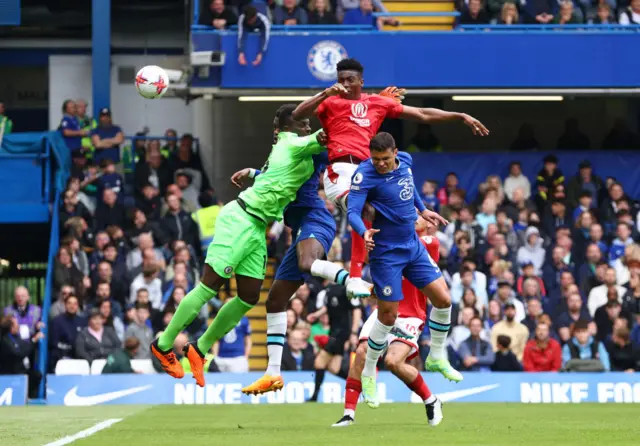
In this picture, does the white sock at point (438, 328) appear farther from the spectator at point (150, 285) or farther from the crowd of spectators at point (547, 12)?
the crowd of spectators at point (547, 12)

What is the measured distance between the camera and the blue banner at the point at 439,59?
24328mm

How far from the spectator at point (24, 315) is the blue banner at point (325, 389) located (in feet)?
6.48

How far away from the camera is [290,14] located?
24.6 metres

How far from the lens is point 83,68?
28.9m

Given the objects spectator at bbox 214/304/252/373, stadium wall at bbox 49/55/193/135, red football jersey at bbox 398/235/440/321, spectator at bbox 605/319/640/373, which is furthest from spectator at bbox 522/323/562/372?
stadium wall at bbox 49/55/193/135

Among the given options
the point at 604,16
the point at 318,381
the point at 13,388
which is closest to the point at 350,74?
the point at 318,381

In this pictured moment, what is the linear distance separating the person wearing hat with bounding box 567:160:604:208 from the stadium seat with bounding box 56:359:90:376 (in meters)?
8.86

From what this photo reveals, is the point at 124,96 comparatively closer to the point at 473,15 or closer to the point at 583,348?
the point at 473,15

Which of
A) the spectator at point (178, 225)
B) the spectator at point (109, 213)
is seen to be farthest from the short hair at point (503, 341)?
the spectator at point (109, 213)

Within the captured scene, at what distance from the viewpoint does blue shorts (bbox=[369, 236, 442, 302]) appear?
12344 millimetres

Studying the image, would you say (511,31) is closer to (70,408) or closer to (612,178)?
(612,178)

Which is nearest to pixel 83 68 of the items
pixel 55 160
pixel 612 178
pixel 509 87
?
pixel 55 160

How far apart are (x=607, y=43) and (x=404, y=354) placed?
1310 centimetres

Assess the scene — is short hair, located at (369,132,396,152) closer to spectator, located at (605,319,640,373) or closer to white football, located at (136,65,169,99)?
white football, located at (136,65,169,99)
